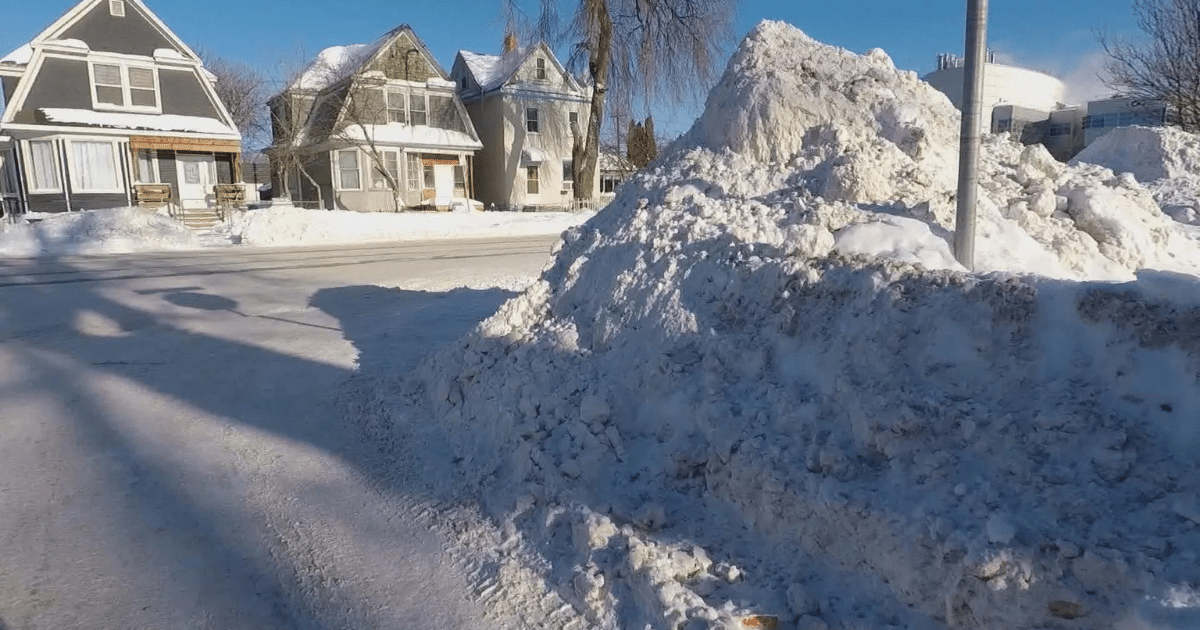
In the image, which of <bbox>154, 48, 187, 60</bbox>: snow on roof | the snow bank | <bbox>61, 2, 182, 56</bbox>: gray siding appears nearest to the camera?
the snow bank

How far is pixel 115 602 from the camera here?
10.2ft

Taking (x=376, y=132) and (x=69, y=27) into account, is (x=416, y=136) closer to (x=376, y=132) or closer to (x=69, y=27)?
(x=376, y=132)

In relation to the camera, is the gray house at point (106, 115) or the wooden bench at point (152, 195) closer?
the gray house at point (106, 115)

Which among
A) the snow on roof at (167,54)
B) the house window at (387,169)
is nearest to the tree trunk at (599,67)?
the house window at (387,169)

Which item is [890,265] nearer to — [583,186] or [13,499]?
[13,499]

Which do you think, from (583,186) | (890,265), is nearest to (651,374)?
(890,265)

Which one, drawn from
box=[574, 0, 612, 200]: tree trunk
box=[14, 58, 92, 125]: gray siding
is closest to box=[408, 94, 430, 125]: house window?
box=[574, 0, 612, 200]: tree trunk

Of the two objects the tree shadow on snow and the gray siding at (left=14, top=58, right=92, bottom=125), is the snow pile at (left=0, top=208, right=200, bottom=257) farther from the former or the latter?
the tree shadow on snow

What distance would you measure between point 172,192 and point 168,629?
27798mm

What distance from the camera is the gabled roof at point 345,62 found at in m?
30.3

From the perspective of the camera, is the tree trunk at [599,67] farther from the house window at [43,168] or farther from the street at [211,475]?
the street at [211,475]

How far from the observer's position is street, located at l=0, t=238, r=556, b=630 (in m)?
3.14

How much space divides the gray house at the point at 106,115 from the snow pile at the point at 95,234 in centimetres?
387

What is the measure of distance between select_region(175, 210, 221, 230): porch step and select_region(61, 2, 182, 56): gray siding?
6.22m
